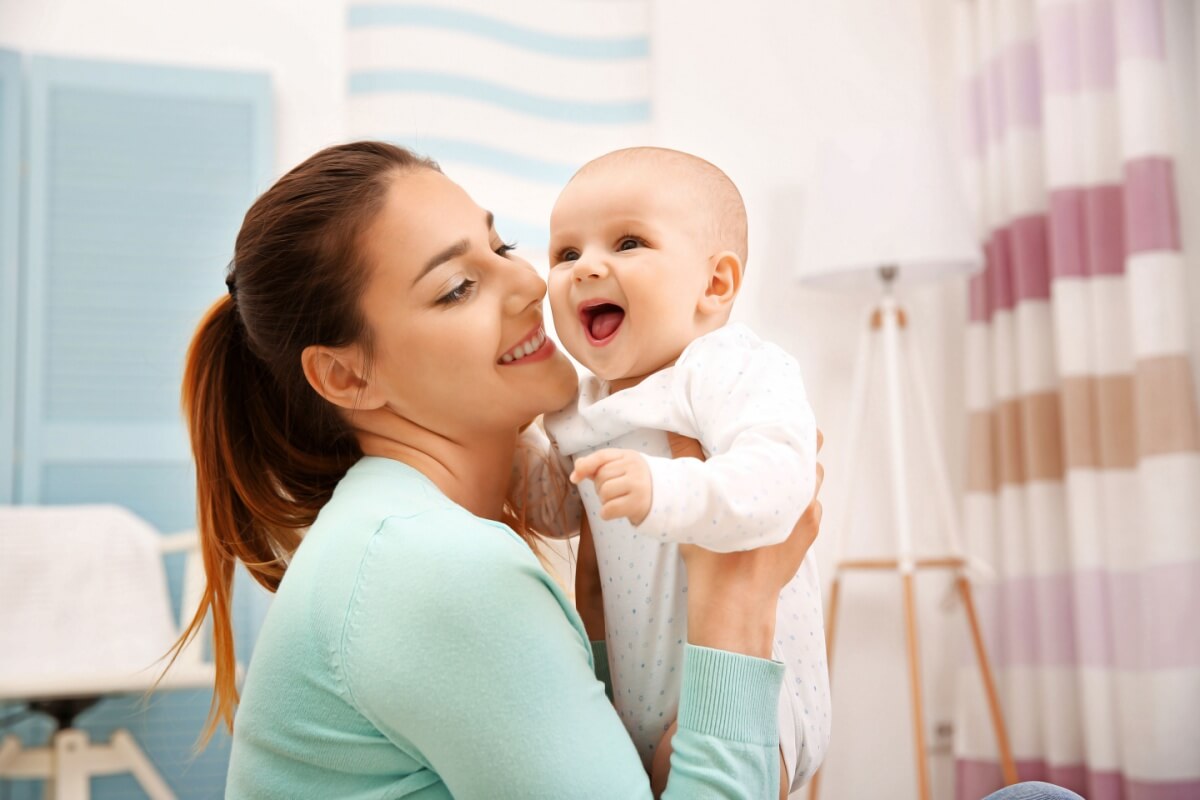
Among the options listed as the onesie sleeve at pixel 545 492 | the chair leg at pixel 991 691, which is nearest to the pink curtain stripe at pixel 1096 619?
the chair leg at pixel 991 691

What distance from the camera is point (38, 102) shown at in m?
3.61

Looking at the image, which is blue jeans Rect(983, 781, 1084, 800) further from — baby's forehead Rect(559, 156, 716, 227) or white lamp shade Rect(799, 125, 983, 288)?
white lamp shade Rect(799, 125, 983, 288)

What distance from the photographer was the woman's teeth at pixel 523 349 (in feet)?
4.05

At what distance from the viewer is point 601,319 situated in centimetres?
125

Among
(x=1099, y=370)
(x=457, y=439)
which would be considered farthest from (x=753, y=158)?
(x=457, y=439)

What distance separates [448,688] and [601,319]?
0.48 metres

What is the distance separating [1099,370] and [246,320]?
2.37 m

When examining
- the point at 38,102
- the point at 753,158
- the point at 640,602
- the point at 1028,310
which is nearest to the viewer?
the point at 640,602

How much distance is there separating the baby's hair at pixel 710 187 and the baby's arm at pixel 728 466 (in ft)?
0.63

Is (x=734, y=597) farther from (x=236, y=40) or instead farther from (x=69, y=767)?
(x=236, y=40)

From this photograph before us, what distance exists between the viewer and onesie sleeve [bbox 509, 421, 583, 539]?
1364mm

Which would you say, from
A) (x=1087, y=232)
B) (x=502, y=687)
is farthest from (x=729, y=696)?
(x=1087, y=232)

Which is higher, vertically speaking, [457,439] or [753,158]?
[753,158]

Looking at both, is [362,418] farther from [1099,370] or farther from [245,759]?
[1099,370]
